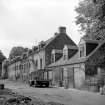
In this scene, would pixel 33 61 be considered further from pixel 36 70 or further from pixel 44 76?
pixel 44 76

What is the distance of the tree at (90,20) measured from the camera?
24025 mm

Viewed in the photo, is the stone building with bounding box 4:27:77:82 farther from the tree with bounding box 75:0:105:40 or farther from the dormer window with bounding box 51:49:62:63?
the tree with bounding box 75:0:105:40

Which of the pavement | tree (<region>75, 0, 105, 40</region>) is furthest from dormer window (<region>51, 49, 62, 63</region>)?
the pavement

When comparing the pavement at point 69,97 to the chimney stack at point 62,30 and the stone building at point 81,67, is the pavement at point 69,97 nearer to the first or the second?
the stone building at point 81,67

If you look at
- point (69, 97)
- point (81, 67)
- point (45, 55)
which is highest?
point (45, 55)

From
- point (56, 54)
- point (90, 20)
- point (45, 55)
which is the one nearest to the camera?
point (90, 20)

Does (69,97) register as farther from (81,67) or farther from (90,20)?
(90,20)

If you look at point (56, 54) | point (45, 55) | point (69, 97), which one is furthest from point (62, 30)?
point (69, 97)

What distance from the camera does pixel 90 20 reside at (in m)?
29.0

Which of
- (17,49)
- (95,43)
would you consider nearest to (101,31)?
(95,43)

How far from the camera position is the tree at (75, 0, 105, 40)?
946 inches

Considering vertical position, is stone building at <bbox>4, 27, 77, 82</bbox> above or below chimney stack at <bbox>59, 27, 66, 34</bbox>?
below

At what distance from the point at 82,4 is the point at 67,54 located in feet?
34.9

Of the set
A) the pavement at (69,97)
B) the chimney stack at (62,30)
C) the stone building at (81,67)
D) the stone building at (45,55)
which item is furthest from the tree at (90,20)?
the chimney stack at (62,30)
